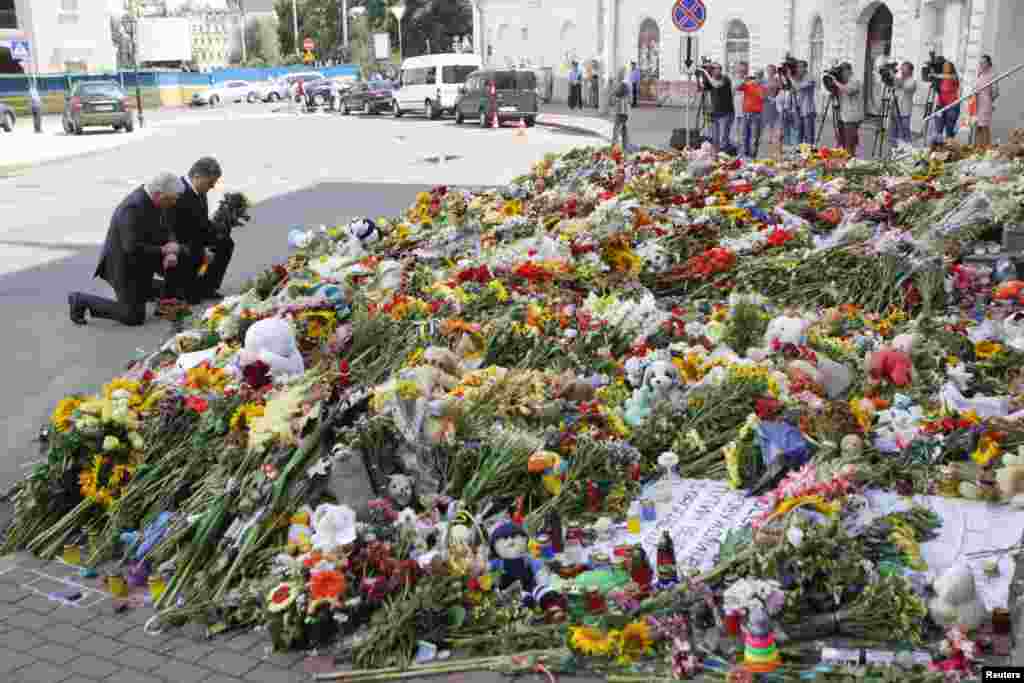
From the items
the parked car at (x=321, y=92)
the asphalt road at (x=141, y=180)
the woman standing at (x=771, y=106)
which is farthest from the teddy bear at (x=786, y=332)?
the parked car at (x=321, y=92)

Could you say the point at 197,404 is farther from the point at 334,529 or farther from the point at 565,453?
the point at 565,453

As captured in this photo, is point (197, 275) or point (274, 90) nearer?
point (197, 275)

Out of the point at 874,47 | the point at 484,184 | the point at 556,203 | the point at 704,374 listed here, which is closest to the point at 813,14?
the point at 874,47

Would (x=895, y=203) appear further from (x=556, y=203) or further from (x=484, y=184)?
(x=484, y=184)

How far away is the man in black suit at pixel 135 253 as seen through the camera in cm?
949

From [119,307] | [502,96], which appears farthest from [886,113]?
[119,307]

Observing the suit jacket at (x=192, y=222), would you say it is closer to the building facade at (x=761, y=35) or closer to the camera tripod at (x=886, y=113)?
the camera tripod at (x=886, y=113)

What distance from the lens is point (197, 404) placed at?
232 inches

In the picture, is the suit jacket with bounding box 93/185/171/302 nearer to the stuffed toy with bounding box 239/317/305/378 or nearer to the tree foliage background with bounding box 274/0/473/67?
the stuffed toy with bounding box 239/317/305/378

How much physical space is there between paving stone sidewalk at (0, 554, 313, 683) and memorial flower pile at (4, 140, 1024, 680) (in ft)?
0.48

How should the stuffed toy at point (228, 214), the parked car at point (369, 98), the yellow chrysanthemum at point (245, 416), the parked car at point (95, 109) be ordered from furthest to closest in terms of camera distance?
the parked car at point (369, 98)
the parked car at point (95, 109)
the stuffed toy at point (228, 214)
the yellow chrysanthemum at point (245, 416)

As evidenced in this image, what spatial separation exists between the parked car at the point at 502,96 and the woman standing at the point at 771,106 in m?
12.2

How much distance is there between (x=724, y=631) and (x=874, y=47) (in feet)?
93.3

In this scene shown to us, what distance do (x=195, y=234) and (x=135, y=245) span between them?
94 centimetres
